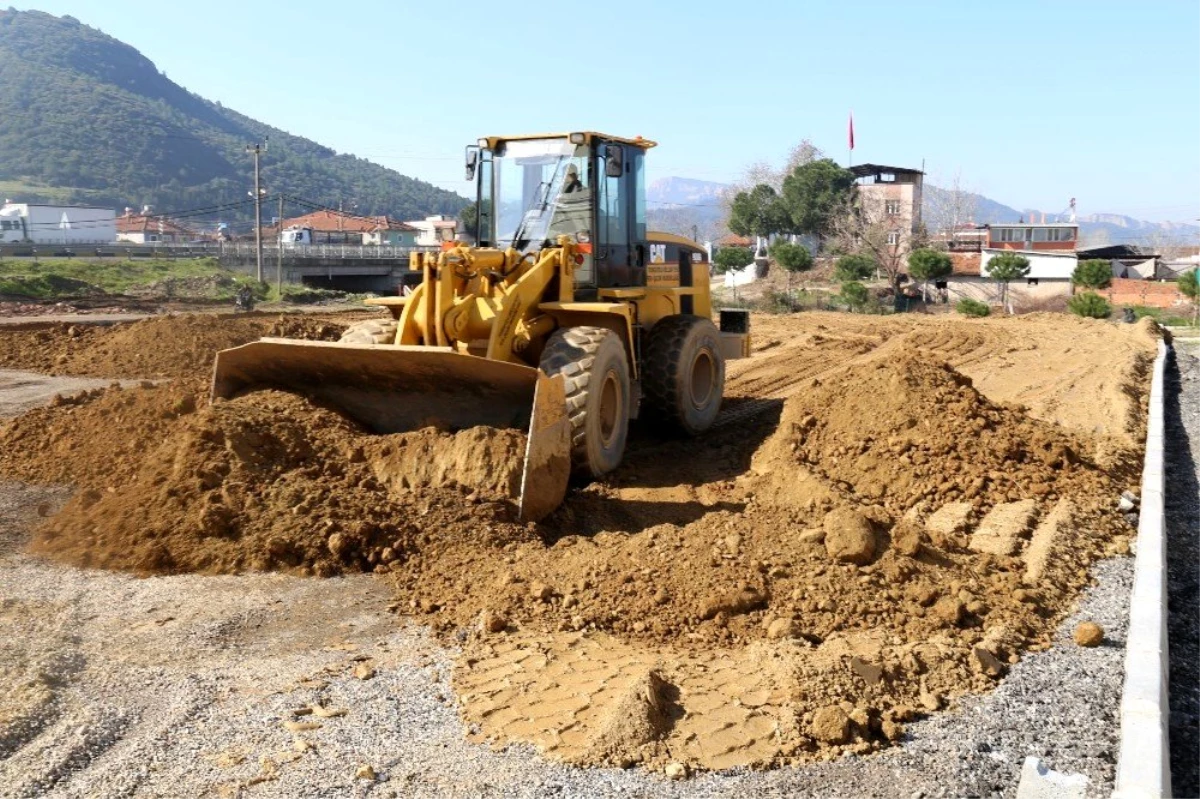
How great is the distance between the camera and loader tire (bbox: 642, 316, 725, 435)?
9.88 m

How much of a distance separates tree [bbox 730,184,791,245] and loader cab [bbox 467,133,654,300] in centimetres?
5939

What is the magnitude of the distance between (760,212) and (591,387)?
62.1 meters

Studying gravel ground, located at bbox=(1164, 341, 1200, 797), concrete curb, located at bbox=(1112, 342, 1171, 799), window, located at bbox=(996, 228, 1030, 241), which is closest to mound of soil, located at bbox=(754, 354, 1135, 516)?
gravel ground, located at bbox=(1164, 341, 1200, 797)

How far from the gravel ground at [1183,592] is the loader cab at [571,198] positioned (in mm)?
4944

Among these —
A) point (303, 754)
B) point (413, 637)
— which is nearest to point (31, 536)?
point (413, 637)

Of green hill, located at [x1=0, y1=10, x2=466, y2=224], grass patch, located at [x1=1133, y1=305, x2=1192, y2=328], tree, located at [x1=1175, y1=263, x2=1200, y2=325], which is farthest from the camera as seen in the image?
green hill, located at [x1=0, y1=10, x2=466, y2=224]

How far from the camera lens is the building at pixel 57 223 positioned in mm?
88688

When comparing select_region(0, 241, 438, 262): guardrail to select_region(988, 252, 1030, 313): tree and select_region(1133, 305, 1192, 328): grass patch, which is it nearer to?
select_region(988, 252, 1030, 313): tree

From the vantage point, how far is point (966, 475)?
310 inches

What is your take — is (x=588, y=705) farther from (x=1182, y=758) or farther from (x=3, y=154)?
(x=3, y=154)

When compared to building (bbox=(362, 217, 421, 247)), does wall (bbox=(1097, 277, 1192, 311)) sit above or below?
below

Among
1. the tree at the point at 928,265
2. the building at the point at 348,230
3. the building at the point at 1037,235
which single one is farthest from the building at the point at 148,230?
the tree at the point at 928,265

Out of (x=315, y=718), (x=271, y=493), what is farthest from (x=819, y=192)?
(x=315, y=718)

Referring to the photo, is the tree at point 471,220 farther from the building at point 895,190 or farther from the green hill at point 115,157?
the green hill at point 115,157
